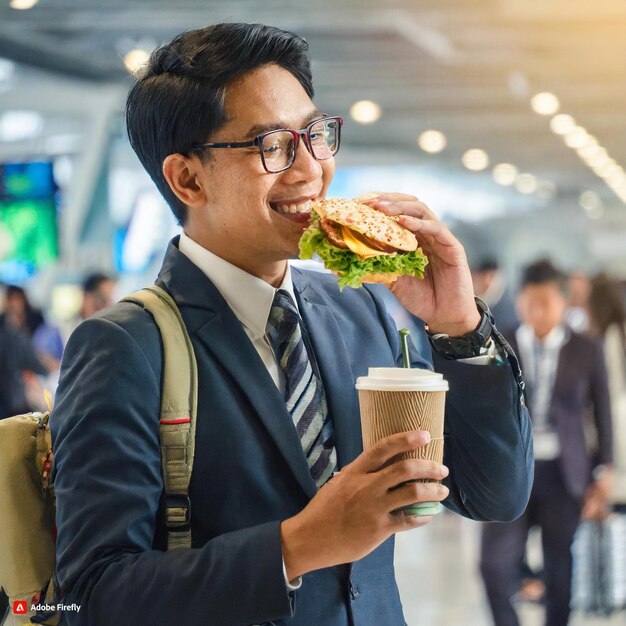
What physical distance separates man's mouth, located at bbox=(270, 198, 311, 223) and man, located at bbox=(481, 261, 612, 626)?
412 centimetres

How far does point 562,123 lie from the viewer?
15992 mm

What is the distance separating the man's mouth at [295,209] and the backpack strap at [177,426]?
279 millimetres

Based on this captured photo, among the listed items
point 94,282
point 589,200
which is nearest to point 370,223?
point 94,282

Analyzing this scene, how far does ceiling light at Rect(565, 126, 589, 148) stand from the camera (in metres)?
16.6

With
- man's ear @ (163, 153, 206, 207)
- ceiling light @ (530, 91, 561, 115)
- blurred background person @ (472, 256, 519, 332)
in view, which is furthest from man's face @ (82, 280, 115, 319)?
man's ear @ (163, 153, 206, 207)

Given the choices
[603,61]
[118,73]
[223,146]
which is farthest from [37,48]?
[223,146]

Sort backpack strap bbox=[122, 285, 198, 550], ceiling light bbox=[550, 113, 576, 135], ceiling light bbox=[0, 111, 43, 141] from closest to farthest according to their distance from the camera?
backpack strap bbox=[122, 285, 198, 550], ceiling light bbox=[0, 111, 43, 141], ceiling light bbox=[550, 113, 576, 135]

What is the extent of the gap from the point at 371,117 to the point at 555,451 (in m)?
10.6

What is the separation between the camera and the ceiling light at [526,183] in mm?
23969

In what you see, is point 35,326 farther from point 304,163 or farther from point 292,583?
point 292,583

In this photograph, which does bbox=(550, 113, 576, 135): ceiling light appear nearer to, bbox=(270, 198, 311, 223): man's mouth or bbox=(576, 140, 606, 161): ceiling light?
bbox=(576, 140, 606, 161): ceiling light

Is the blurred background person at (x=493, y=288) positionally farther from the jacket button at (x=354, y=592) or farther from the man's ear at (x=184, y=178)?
the jacket button at (x=354, y=592)

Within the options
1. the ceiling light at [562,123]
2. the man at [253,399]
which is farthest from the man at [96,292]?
the ceiling light at [562,123]

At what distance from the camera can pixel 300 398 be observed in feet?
6.12
